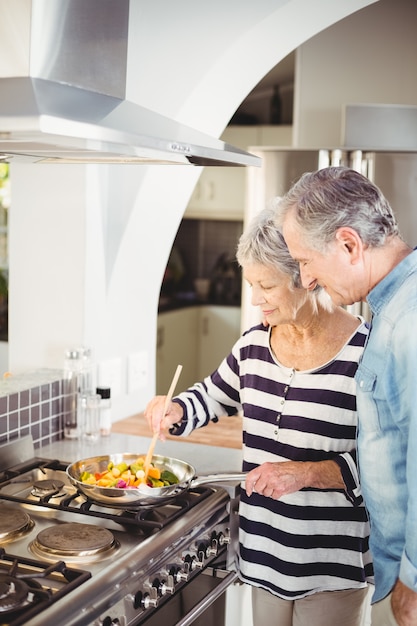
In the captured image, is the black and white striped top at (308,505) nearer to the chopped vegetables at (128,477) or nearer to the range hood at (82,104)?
the chopped vegetables at (128,477)

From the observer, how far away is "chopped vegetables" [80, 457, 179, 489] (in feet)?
6.03

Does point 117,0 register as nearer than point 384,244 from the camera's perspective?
No

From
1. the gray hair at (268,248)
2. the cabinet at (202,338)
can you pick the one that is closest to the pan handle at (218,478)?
the gray hair at (268,248)

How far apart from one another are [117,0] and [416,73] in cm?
271

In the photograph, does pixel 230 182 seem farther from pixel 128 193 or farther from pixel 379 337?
pixel 379 337

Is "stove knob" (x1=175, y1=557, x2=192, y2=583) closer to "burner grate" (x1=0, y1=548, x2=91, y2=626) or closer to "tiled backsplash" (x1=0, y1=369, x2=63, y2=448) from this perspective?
"burner grate" (x1=0, y1=548, x2=91, y2=626)

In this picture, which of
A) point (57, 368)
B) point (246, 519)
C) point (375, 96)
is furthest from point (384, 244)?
point (375, 96)

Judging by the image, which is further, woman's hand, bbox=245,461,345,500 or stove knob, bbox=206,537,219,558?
stove knob, bbox=206,537,219,558

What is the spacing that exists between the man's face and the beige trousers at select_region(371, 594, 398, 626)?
0.55 meters

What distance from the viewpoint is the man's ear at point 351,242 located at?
1427mm

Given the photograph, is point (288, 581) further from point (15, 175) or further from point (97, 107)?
point (15, 175)

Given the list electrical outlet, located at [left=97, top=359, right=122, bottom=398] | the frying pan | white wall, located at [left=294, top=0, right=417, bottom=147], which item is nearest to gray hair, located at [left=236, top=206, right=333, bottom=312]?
the frying pan

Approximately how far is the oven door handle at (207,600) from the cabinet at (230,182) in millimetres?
4055

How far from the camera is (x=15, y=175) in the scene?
2480mm
